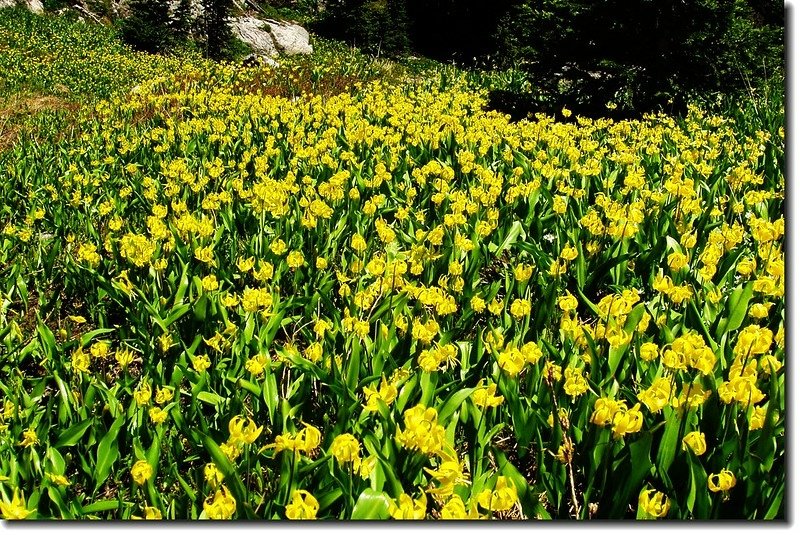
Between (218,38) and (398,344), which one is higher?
(218,38)

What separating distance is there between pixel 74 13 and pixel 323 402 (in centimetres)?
2375

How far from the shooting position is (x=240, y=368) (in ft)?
7.10

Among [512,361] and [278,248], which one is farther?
[278,248]

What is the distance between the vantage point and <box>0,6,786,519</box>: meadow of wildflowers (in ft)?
5.13

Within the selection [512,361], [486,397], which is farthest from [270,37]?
[486,397]

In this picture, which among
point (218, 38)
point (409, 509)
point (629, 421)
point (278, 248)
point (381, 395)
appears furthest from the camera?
point (218, 38)

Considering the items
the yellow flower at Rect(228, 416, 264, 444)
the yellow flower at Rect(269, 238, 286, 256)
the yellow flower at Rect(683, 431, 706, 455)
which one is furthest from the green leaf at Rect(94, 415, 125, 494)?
the yellow flower at Rect(683, 431, 706, 455)

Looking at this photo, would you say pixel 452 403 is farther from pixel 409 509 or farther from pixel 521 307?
pixel 409 509

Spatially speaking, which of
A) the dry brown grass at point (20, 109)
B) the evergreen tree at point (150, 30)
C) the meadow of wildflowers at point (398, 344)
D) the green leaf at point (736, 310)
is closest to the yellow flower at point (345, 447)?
the meadow of wildflowers at point (398, 344)

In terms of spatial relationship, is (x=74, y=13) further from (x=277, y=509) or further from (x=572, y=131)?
(x=277, y=509)

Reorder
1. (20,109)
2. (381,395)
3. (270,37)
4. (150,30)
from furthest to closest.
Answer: (270,37), (150,30), (20,109), (381,395)

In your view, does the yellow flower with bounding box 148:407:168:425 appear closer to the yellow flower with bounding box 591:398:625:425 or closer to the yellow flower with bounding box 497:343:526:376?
the yellow flower with bounding box 497:343:526:376

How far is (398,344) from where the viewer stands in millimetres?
2211

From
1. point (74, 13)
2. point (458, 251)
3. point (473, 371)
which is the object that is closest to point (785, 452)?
point (473, 371)
